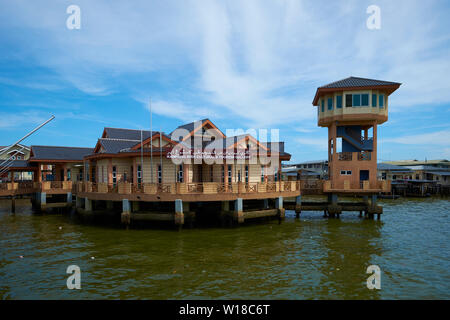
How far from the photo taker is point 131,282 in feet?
44.8

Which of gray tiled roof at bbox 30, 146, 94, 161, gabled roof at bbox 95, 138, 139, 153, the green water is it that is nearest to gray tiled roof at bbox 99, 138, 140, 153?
gabled roof at bbox 95, 138, 139, 153

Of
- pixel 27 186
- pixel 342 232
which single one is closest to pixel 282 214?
pixel 342 232

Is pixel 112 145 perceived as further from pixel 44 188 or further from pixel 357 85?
pixel 357 85

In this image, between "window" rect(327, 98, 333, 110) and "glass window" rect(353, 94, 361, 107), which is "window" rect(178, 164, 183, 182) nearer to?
"window" rect(327, 98, 333, 110)

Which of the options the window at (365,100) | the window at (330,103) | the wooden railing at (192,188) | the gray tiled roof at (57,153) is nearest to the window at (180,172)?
the wooden railing at (192,188)

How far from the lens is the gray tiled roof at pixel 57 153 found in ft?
130

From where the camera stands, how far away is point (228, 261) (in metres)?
16.6

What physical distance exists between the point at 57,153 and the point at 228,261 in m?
35.0

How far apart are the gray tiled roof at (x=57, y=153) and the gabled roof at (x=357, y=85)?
32831 millimetres

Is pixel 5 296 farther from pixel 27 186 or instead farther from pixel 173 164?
pixel 27 186

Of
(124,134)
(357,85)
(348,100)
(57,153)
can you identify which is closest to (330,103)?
(348,100)

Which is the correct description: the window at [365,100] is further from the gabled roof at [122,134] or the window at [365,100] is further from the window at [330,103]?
A: the gabled roof at [122,134]

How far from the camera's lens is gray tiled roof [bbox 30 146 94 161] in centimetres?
3955

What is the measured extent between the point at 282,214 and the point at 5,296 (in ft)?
67.9
